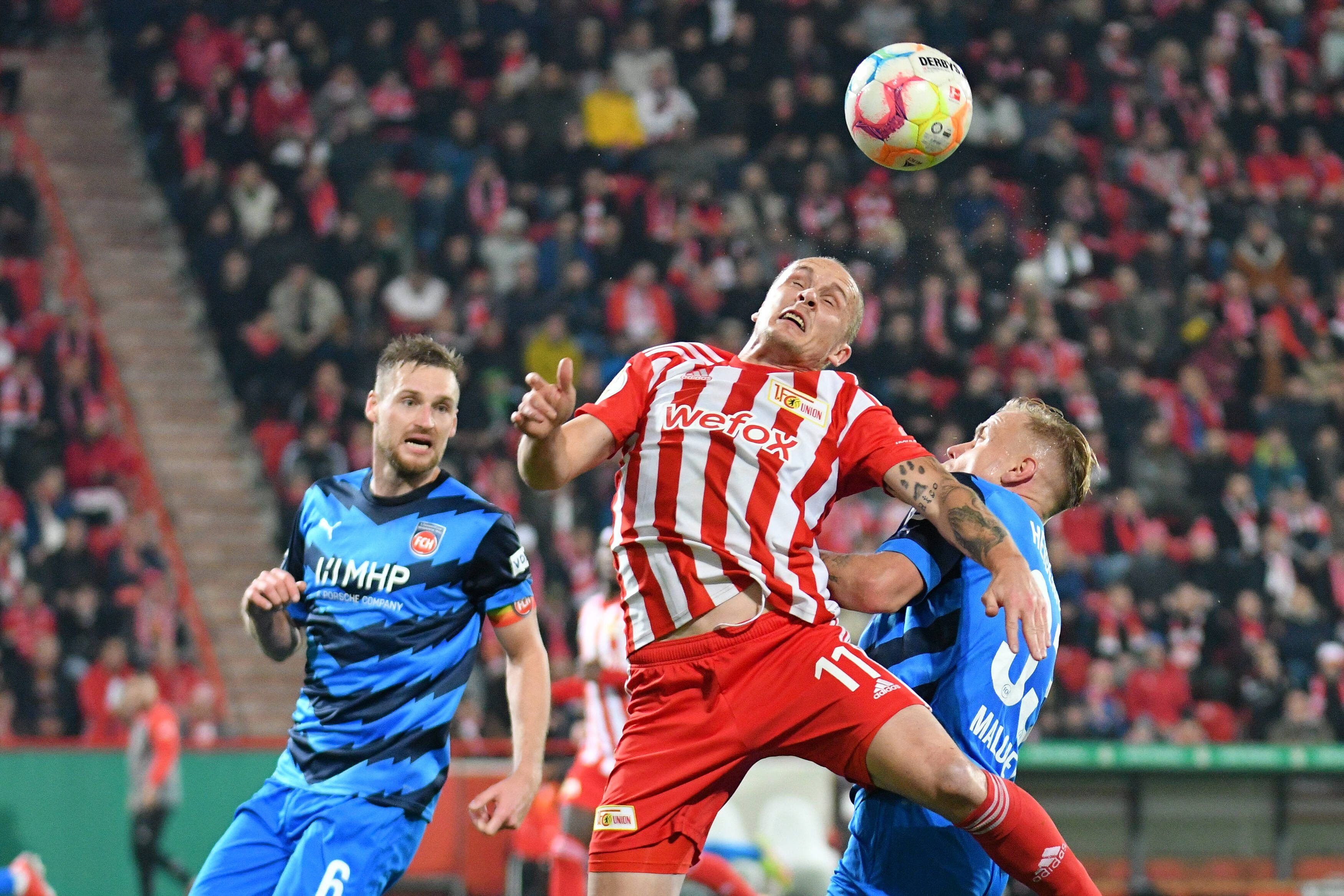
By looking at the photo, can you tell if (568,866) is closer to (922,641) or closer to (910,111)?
(922,641)

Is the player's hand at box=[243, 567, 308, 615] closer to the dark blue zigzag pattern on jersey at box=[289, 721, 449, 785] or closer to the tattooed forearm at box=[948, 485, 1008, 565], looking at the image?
the dark blue zigzag pattern on jersey at box=[289, 721, 449, 785]

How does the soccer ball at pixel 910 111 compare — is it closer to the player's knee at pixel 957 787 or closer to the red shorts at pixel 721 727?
the red shorts at pixel 721 727

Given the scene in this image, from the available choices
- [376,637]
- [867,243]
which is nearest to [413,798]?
[376,637]

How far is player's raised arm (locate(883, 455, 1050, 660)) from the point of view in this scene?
13.8 ft

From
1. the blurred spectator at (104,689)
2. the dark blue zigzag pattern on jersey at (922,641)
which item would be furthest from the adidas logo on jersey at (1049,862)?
the blurred spectator at (104,689)

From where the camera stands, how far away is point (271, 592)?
15.6ft

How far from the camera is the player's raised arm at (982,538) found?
421 centimetres

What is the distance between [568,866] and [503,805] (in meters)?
3.78

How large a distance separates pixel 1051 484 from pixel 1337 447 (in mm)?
12088

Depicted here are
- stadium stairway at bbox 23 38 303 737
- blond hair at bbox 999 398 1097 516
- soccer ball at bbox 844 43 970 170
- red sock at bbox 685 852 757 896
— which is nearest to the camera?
blond hair at bbox 999 398 1097 516

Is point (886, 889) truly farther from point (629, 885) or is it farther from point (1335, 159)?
point (1335, 159)

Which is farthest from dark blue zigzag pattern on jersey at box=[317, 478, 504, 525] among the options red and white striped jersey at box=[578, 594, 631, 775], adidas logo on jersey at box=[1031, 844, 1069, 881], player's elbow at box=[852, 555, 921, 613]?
red and white striped jersey at box=[578, 594, 631, 775]

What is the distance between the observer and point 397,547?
4.97 meters

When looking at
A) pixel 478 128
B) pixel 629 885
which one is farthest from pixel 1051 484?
pixel 478 128
